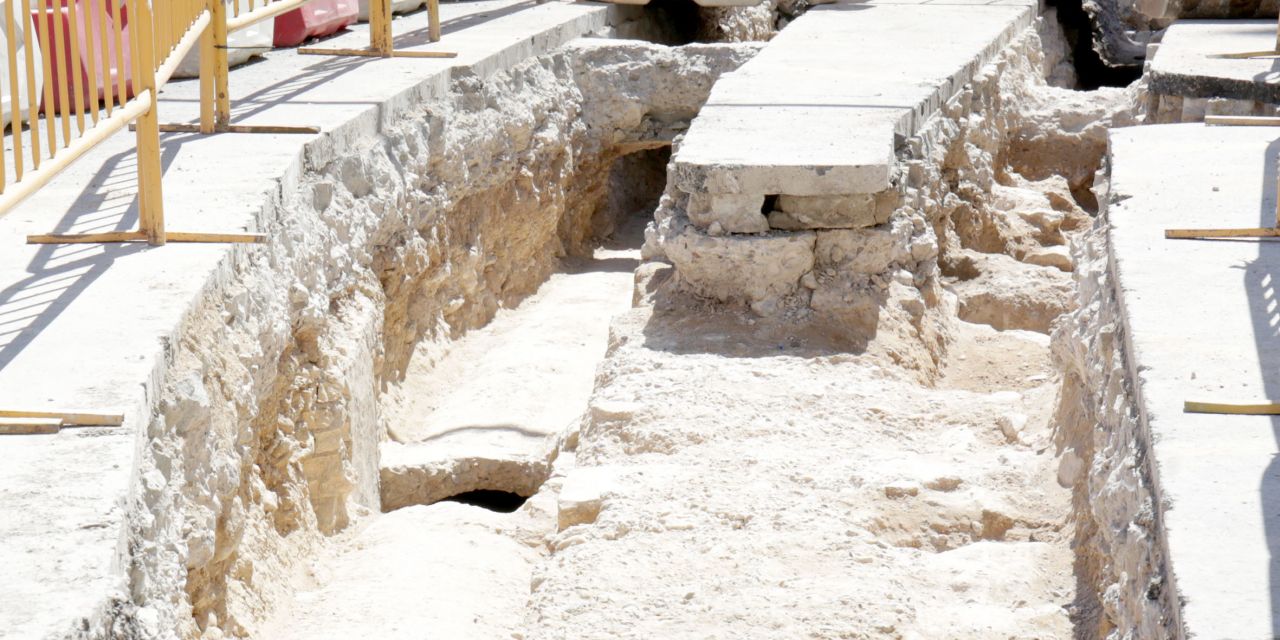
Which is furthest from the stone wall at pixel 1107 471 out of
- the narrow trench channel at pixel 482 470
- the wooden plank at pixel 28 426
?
the wooden plank at pixel 28 426

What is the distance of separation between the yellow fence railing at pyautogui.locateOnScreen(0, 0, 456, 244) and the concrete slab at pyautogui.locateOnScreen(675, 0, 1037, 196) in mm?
1779

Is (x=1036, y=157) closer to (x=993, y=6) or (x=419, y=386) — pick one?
(x=993, y=6)

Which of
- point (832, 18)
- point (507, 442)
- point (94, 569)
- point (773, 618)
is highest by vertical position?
point (832, 18)

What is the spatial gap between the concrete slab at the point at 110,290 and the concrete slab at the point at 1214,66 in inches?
141

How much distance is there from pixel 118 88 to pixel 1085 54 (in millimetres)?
9487

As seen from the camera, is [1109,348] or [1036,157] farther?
[1036,157]

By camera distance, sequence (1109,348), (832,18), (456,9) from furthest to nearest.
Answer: (456,9)
(832,18)
(1109,348)

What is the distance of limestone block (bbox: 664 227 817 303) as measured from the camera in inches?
229

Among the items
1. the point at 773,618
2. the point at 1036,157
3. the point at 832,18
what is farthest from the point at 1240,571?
the point at 832,18

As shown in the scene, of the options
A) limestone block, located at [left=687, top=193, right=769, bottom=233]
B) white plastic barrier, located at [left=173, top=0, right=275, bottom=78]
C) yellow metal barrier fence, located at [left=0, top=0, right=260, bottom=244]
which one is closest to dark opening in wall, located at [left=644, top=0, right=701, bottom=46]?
white plastic barrier, located at [left=173, top=0, right=275, bottom=78]

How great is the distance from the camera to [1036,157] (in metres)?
8.82

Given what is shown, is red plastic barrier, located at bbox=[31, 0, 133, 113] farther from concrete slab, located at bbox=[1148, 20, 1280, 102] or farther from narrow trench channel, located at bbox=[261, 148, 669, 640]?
concrete slab, located at bbox=[1148, 20, 1280, 102]

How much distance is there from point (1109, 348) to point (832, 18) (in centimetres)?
610

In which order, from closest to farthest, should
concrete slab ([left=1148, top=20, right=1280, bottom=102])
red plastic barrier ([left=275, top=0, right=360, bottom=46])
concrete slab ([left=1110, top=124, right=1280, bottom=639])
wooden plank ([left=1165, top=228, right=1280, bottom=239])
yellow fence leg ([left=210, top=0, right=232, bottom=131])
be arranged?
1. concrete slab ([left=1110, top=124, right=1280, bottom=639])
2. wooden plank ([left=1165, top=228, right=1280, bottom=239])
3. yellow fence leg ([left=210, top=0, right=232, bottom=131])
4. concrete slab ([left=1148, top=20, right=1280, bottom=102])
5. red plastic barrier ([left=275, top=0, right=360, bottom=46])
